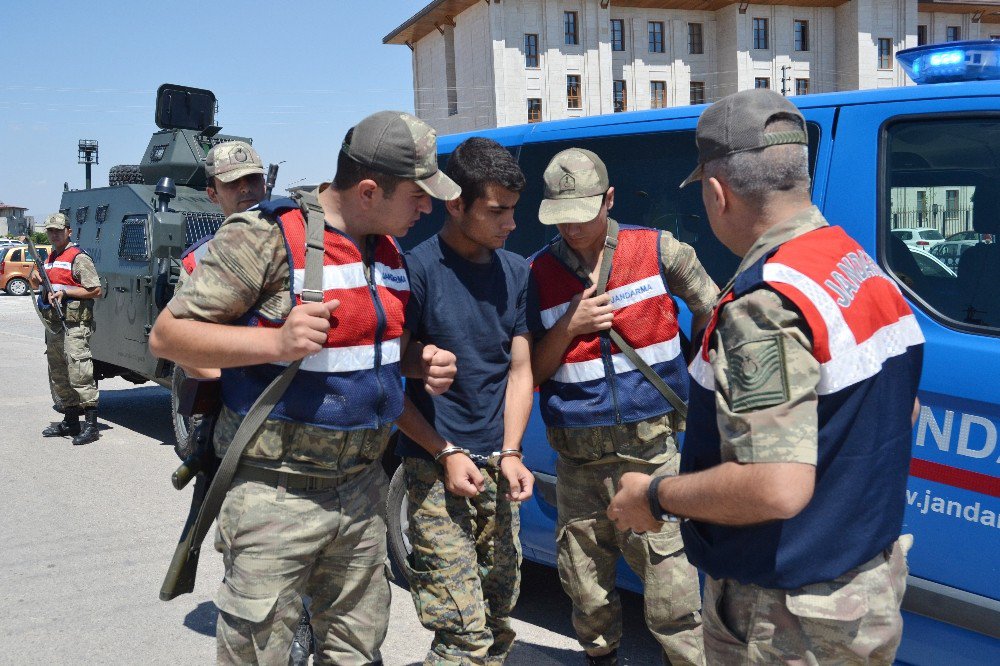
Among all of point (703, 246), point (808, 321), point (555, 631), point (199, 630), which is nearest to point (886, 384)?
point (808, 321)

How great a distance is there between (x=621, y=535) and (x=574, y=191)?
3.58ft

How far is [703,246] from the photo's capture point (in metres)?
3.24

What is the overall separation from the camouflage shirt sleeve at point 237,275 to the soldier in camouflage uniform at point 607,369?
92cm

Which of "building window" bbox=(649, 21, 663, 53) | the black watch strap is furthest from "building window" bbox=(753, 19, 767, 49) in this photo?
the black watch strap

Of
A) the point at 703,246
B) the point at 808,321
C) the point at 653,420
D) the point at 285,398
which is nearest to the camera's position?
the point at 808,321

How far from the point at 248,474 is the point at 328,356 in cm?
36

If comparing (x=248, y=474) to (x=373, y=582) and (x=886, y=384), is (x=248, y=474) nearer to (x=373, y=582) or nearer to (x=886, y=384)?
(x=373, y=582)

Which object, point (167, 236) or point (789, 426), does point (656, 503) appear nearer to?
point (789, 426)

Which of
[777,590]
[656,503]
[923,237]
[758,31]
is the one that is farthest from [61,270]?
[758,31]

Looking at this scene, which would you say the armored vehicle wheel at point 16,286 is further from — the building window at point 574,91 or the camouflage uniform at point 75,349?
the building window at point 574,91

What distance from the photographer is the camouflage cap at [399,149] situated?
7.17ft

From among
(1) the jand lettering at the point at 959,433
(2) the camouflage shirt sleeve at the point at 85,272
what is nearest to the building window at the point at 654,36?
(2) the camouflage shirt sleeve at the point at 85,272

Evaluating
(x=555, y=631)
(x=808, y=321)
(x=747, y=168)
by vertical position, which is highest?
(x=747, y=168)

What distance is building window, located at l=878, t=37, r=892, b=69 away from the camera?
47844 mm
